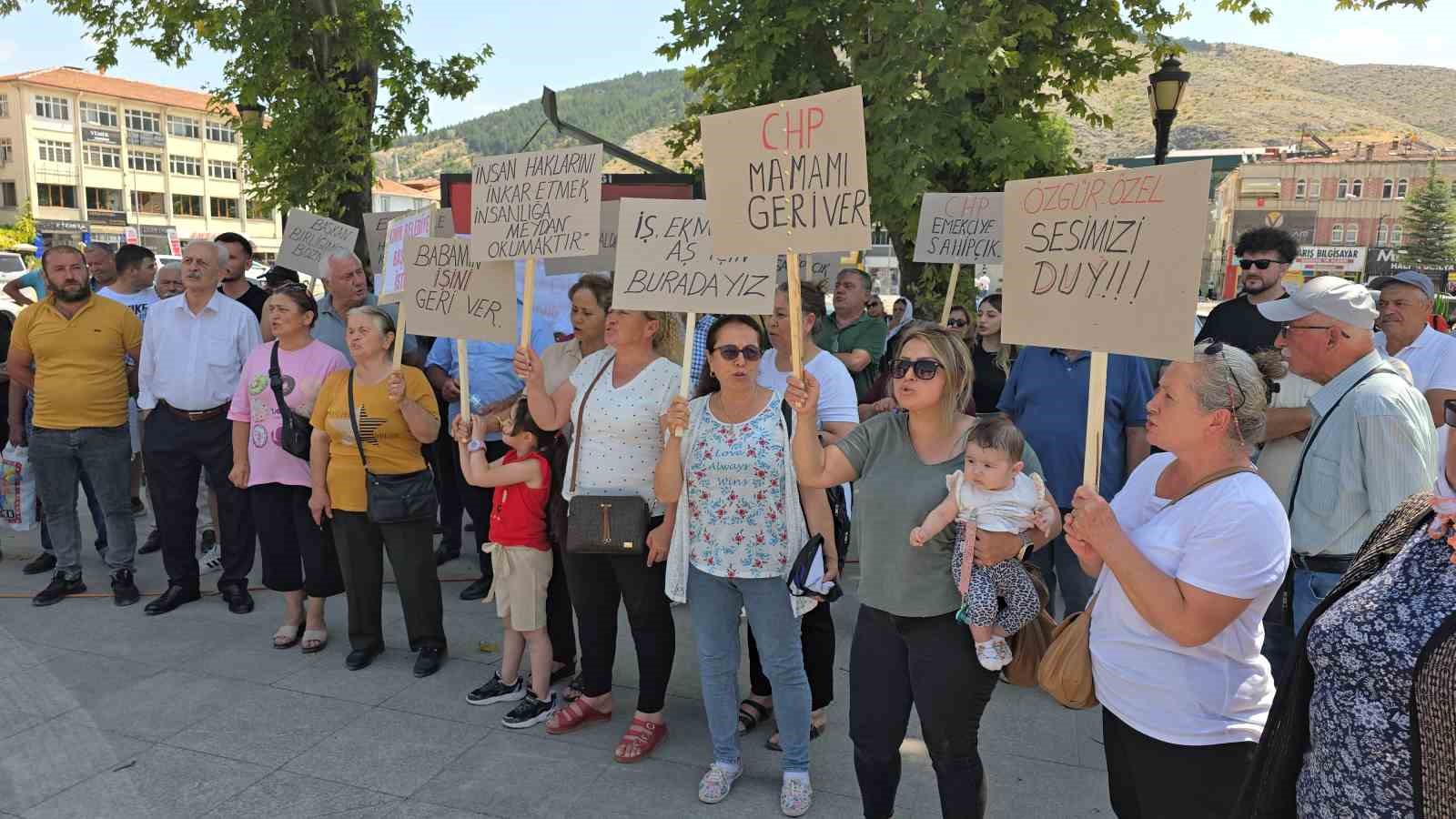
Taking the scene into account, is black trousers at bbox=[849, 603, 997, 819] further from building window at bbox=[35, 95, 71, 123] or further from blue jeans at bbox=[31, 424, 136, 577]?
building window at bbox=[35, 95, 71, 123]

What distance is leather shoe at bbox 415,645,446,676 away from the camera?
5094 millimetres

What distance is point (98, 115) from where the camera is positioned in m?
70.7

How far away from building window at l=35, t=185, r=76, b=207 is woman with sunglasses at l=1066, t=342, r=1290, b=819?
8167 centimetres

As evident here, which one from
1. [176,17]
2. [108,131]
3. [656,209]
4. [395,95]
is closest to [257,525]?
[656,209]

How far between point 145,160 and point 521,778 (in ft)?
274

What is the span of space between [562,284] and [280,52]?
545 cm

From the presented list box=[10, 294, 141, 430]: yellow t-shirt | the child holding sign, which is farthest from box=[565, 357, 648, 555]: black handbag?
box=[10, 294, 141, 430]: yellow t-shirt

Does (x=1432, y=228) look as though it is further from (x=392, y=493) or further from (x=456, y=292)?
(x=392, y=493)

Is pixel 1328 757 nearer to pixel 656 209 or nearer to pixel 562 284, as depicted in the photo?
pixel 656 209

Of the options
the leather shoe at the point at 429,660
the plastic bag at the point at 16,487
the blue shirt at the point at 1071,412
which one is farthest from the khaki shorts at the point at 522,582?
the plastic bag at the point at 16,487

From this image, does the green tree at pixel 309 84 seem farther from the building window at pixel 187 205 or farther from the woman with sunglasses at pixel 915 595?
the building window at pixel 187 205

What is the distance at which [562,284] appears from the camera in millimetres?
7328

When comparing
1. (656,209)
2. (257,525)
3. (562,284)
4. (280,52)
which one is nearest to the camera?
(656,209)

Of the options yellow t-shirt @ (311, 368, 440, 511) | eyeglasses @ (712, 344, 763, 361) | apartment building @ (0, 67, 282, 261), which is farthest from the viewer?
apartment building @ (0, 67, 282, 261)
